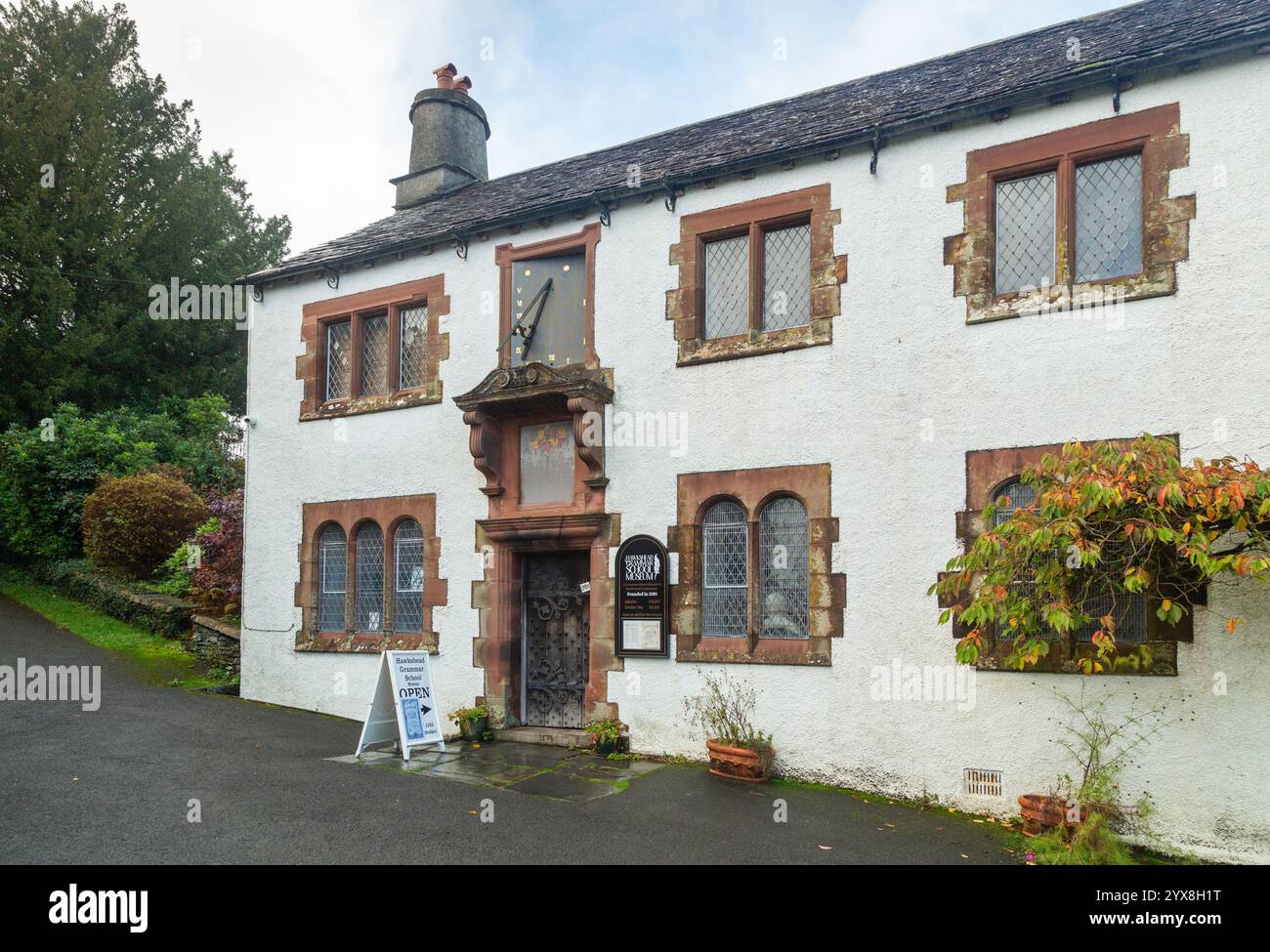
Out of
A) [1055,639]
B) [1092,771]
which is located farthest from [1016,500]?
[1092,771]

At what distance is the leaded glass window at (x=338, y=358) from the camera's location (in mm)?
12844

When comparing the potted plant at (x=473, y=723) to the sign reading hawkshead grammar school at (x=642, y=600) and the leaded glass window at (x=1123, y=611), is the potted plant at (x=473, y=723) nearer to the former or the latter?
the sign reading hawkshead grammar school at (x=642, y=600)

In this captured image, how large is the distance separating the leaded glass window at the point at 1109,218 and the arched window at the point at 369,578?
880 centimetres

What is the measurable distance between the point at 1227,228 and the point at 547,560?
24.7 feet

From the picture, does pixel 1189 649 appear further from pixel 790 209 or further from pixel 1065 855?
pixel 790 209

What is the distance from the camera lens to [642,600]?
9.86 metres

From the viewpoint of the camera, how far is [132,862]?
6176 millimetres

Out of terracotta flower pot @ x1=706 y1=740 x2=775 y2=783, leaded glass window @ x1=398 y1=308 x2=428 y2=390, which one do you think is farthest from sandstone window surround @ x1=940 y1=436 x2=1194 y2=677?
leaded glass window @ x1=398 y1=308 x2=428 y2=390

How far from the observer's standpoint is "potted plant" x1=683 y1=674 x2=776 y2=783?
344 inches

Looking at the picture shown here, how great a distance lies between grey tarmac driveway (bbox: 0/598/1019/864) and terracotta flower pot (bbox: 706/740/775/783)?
6.0 inches

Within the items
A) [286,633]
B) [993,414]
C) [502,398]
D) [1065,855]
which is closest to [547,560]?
[502,398]
